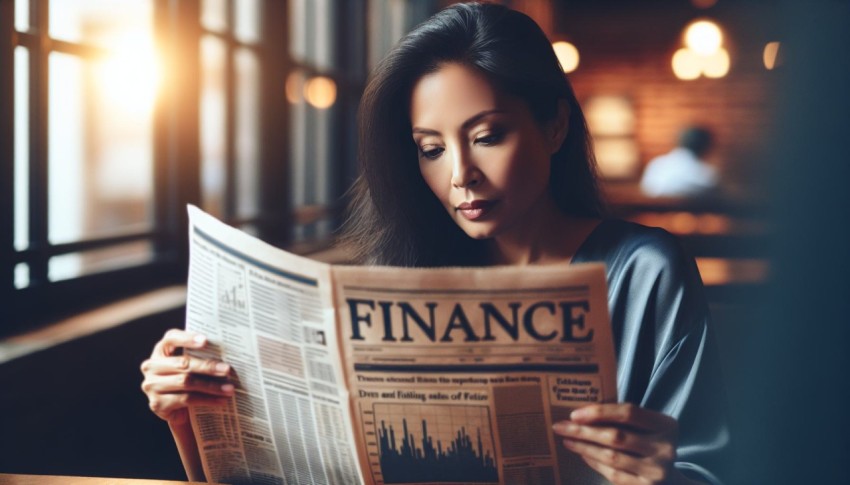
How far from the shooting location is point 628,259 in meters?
1.13

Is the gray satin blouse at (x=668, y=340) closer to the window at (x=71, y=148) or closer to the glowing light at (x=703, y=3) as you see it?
the window at (x=71, y=148)

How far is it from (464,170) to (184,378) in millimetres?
448

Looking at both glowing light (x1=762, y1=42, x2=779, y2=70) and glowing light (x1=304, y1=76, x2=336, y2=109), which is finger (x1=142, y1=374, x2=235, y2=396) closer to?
glowing light (x1=762, y1=42, x2=779, y2=70)

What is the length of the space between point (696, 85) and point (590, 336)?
951 centimetres

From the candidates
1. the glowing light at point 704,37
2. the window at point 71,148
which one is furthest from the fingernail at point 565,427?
the glowing light at point 704,37

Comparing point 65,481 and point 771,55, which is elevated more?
point 771,55

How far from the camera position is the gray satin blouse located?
99cm

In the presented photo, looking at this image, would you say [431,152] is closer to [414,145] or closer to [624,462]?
[414,145]

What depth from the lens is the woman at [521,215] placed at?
0.96 metres

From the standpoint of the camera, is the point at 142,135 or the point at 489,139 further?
the point at 142,135

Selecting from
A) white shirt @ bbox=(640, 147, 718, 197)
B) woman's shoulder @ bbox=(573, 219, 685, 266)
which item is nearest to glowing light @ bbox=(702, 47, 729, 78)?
white shirt @ bbox=(640, 147, 718, 197)

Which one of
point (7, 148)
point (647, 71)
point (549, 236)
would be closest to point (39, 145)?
point (7, 148)

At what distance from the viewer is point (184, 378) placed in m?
0.95

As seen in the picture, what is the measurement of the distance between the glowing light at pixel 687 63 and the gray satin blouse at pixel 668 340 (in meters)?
6.99
